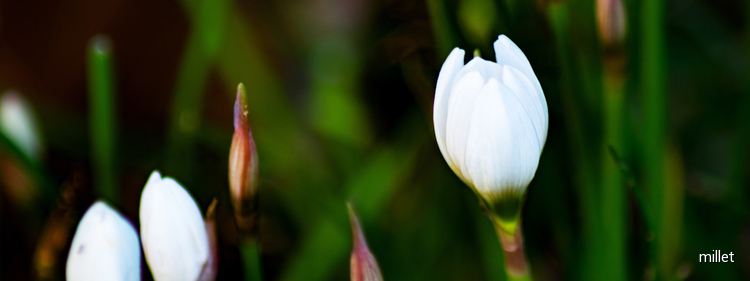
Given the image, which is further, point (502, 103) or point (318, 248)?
point (318, 248)

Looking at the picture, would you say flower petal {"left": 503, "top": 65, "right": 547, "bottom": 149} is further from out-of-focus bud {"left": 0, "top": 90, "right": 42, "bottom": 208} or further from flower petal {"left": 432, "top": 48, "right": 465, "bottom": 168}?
out-of-focus bud {"left": 0, "top": 90, "right": 42, "bottom": 208}

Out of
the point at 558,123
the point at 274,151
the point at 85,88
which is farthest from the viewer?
the point at 85,88

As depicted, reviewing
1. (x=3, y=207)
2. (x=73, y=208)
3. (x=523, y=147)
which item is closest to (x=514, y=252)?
(x=523, y=147)

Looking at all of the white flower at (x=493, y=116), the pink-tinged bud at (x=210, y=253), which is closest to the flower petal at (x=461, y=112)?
the white flower at (x=493, y=116)

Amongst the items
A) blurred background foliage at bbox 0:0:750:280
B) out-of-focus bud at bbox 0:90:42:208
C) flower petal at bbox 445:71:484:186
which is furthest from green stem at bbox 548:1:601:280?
out-of-focus bud at bbox 0:90:42:208

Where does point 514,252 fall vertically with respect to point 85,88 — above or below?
below

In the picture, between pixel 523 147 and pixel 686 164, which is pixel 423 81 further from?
pixel 686 164
